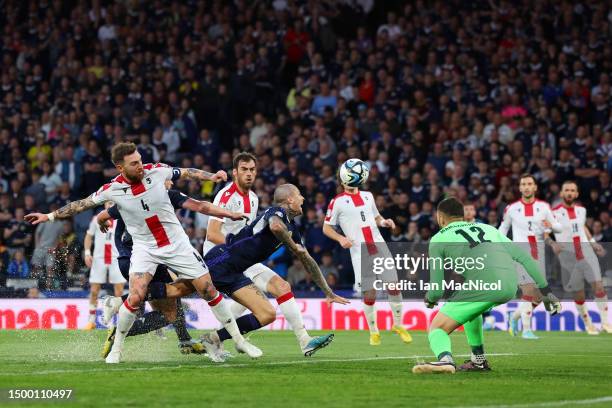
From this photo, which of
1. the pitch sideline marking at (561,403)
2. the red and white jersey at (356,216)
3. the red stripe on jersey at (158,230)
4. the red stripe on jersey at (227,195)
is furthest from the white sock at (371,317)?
the pitch sideline marking at (561,403)

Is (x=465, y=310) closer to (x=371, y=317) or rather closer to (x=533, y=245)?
(x=371, y=317)

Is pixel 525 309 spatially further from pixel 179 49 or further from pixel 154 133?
pixel 179 49

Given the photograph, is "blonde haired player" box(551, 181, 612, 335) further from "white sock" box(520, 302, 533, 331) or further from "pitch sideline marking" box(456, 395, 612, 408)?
"pitch sideline marking" box(456, 395, 612, 408)

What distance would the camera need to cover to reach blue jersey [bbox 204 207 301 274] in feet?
42.9

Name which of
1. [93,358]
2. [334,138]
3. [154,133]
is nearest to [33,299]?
[154,133]

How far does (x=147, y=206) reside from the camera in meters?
12.5

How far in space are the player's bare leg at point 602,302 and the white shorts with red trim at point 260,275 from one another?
8.99 m

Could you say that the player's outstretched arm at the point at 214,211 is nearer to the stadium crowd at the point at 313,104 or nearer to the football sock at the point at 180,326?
the football sock at the point at 180,326

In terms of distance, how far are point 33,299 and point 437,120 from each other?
9.25 metres

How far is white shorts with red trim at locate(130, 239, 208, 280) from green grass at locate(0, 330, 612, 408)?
100 cm

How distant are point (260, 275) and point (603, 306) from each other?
9.30m

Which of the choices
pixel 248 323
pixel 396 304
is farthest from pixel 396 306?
pixel 248 323

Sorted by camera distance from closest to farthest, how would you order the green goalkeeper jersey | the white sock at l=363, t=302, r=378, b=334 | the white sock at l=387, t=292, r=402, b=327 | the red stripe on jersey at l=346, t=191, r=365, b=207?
the green goalkeeper jersey < the white sock at l=363, t=302, r=378, b=334 < the white sock at l=387, t=292, r=402, b=327 < the red stripe on jersey at l=346, t=191, r=365, b=207

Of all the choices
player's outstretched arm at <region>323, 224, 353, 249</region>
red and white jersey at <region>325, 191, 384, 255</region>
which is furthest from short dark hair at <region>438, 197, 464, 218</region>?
red and white jersey at <region>325, 191, 384, 255</region>
